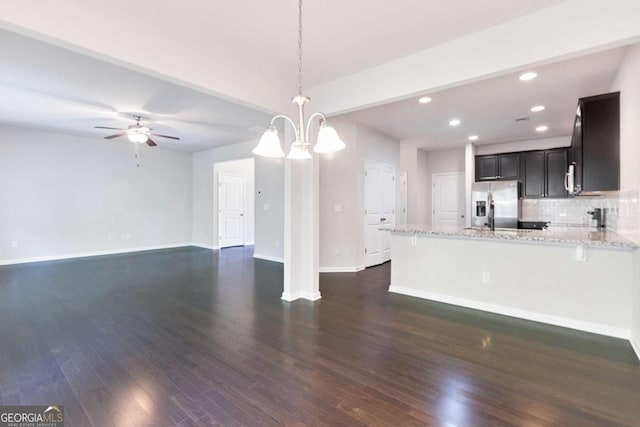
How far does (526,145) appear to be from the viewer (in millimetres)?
6496

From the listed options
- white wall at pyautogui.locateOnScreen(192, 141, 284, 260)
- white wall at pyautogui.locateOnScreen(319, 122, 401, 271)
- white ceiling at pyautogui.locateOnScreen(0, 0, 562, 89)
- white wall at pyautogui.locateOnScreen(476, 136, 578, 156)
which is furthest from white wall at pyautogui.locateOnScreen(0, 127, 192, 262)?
white wall at pyautogui.locateOnScreen(476, 136, 578, 156)

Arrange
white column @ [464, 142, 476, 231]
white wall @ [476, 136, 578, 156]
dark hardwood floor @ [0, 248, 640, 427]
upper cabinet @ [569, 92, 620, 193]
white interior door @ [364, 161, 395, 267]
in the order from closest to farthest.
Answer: dark hardwood floor @ [0, 248, 640, 427], upper cabinet @ [569, 92, 620, 193], white interior door @ [364, 161, 395, 267], white wall @ [476, 136, 578, 156], white column @ [464, 142, 476, 231]

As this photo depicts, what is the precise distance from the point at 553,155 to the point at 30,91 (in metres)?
8.75

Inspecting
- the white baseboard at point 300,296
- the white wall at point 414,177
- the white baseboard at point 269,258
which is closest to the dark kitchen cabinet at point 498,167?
the white wall at point 414,177

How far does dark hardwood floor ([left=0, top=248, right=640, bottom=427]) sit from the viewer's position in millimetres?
1813

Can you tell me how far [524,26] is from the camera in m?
2.35

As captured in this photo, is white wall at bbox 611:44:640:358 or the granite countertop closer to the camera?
white wall at bbox 611:44:640:358

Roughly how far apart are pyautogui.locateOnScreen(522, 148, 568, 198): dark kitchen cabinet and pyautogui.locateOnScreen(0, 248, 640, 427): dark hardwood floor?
4.00 metres

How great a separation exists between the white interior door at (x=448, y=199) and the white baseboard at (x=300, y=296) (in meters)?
4.59

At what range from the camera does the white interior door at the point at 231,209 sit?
839 cm

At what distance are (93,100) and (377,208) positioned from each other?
4989 mm

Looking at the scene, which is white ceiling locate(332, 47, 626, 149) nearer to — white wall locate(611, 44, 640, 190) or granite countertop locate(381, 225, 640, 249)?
white wall locate(611, 44, 640, 190)

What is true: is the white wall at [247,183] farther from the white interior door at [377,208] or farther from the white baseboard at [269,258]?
the white interior door at [377,208]

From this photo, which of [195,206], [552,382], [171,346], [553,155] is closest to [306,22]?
[171,346]
